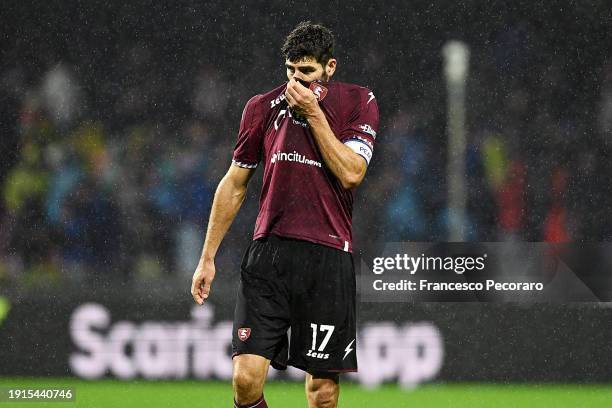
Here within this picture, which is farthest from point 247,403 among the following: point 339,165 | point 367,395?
point 367,395

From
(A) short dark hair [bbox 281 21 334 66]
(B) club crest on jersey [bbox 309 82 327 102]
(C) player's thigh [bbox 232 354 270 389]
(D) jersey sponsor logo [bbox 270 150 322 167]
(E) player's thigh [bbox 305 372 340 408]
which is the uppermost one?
(A) short dark hair [bbox 281 21 334 66]

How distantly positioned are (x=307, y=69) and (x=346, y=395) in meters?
3.26

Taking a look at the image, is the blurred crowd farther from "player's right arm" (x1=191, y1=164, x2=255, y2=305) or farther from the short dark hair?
the short dark hair

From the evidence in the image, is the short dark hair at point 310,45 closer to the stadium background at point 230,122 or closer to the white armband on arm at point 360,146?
the white armband on arm at point 360,146

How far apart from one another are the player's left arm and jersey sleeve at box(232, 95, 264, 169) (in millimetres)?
294

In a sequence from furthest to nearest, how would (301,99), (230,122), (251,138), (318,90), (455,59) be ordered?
(230,122) → (455,59) → (251,138) → (318,90) → (301,99)

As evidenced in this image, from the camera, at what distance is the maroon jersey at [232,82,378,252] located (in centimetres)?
296

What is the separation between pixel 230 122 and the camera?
7047 millimetres

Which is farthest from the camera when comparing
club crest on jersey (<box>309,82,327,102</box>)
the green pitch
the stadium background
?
the stadium background

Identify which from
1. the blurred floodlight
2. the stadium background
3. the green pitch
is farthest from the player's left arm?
the blurred floodlight

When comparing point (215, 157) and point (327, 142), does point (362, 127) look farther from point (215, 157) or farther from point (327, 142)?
point (215, 157)

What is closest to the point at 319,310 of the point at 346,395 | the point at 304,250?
the point at 304,250

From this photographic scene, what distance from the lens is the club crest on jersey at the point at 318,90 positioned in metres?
2.99

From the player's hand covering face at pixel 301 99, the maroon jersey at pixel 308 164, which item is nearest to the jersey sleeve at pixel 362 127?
the maroon jersey at pixel 308 164
